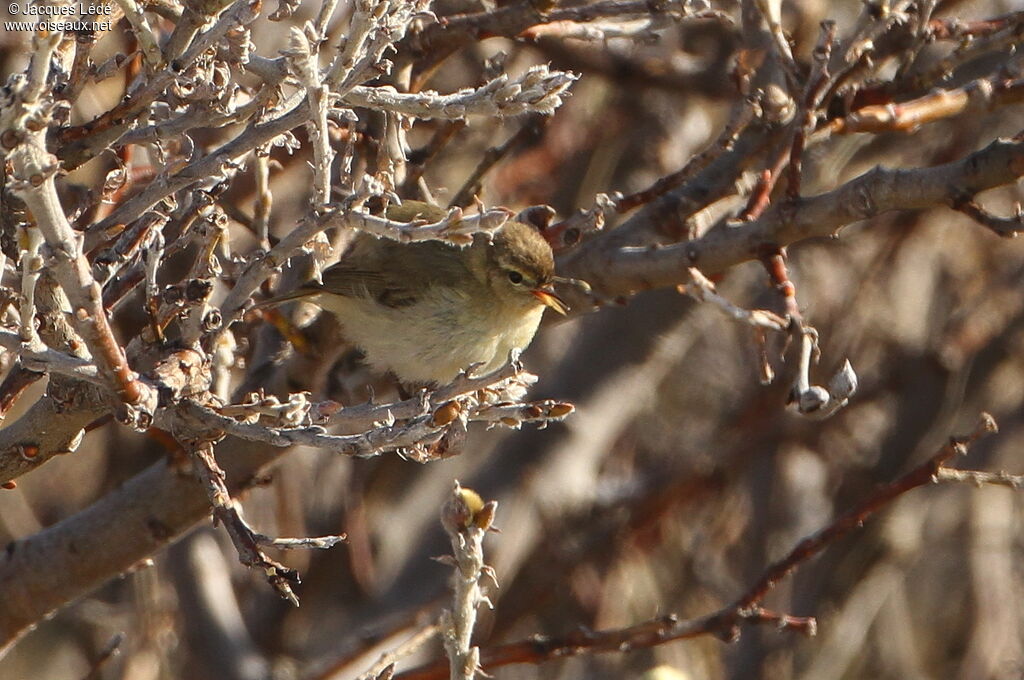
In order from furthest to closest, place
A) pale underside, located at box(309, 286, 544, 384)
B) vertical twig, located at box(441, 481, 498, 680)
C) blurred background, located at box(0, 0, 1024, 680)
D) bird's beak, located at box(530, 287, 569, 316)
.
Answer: blurred background, located at box(0, 0, 1024, 680) < pale underside, located at box(309, 286, 544, 384) < bird's beak, located at box(530, 287, 569, 316) < vertical twig, located at box(441, 481, 498, 680)

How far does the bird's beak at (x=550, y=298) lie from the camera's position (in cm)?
382

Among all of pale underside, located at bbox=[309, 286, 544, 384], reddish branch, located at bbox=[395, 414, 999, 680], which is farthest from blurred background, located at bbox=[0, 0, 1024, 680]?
reddish branch, located at bbox=[395, 414, 999, 680]

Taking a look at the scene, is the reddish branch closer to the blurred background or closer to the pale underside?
the pale underside

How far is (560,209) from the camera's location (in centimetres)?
624

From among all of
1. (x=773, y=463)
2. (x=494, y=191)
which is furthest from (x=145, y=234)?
(x=773, y=463)

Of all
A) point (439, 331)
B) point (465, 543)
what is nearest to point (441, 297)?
point (439, 331)

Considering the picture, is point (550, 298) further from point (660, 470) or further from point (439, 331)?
point (660, 470)

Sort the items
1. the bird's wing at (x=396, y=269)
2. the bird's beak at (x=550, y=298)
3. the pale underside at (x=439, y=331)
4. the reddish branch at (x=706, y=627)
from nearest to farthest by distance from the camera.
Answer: the reddish branch at (x=706, y=627), the bird's beak at (x=550, y=298), the pale underside at (x=439, y=331), the bird's wing at (x=396, y=269)

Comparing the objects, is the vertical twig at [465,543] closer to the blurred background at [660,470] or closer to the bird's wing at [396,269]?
the bird's wing at [396,269]

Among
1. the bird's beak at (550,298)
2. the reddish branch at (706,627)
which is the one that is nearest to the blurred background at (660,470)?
the bird's beak at (550,298)

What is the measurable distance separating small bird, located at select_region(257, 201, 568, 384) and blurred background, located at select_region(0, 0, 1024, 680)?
775mm

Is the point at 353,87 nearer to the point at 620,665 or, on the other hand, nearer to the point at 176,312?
the point at 176,312

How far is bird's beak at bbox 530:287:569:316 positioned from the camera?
12.5 feet

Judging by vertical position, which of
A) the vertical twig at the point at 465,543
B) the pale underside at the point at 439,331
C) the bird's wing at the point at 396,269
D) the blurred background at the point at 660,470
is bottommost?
the blurred background at the point at 660,470
